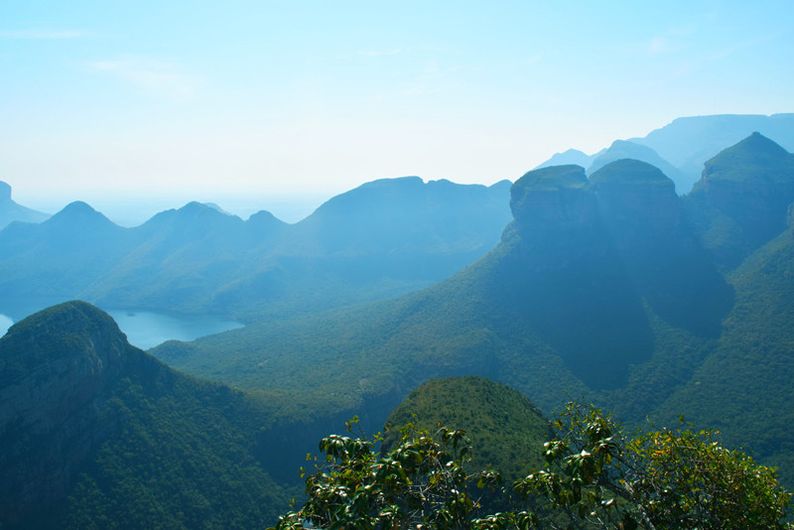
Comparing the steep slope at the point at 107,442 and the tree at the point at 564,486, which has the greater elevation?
the tree at the point at 564,486

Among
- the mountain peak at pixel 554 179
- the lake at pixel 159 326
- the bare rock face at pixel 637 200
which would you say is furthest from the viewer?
the lake at pixel 159 326

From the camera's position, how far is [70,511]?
1838 inches

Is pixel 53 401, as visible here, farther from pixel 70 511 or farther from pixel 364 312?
pixel 364 312

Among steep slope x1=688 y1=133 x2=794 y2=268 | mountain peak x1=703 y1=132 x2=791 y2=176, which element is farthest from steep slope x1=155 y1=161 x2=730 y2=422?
mountain peak x1=703 y1=132 x2=791 y2=176

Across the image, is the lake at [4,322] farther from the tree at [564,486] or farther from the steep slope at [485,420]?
the tree at [564,486]

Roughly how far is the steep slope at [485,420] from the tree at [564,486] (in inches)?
920

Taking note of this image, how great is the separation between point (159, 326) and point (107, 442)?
129m

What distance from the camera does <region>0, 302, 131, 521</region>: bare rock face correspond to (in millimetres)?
46719

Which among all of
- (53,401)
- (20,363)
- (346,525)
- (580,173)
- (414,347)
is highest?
(580,173)

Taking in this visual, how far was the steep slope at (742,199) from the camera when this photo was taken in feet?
Answer: 376

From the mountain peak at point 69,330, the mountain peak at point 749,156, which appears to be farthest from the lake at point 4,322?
the mountain peak at point 749,156

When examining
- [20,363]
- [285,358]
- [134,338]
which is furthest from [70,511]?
[134,338]

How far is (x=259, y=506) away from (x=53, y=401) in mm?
25653

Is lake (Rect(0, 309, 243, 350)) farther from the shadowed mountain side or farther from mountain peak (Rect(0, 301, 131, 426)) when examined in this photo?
the shadowed mountain side
